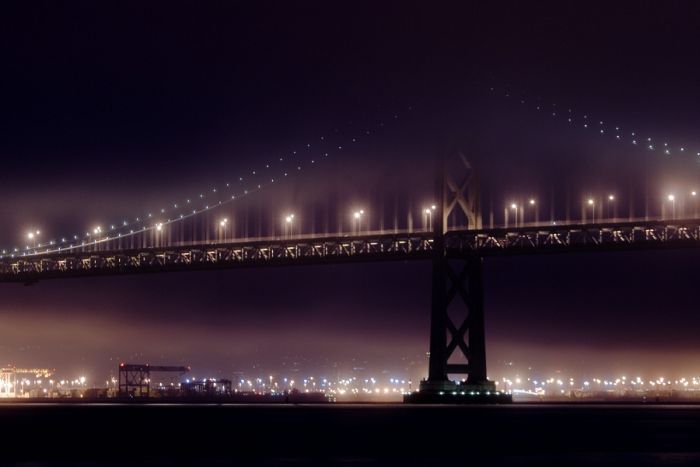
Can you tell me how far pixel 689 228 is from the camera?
2817 inches

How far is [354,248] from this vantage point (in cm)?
8075

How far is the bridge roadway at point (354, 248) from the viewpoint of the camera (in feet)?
235

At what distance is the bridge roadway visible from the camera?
7156 cm
